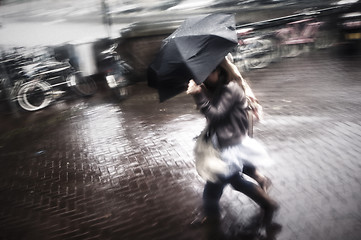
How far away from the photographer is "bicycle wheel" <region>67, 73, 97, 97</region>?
27.9 ft

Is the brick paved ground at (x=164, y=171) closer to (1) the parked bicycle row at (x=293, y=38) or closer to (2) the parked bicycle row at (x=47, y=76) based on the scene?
(2) the parked bicycle row at (x=47, y=76)

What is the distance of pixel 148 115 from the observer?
6648 millimetres

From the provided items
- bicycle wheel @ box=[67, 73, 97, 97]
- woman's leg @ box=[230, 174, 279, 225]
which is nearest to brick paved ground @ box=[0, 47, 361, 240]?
woman's leg @ box=[230, 174, 279, 225]

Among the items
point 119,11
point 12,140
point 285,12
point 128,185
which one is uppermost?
point 119,11

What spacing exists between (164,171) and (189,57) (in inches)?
97.1

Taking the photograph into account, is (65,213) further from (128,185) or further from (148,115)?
(148,115)

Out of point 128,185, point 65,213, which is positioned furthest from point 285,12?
point 65,213

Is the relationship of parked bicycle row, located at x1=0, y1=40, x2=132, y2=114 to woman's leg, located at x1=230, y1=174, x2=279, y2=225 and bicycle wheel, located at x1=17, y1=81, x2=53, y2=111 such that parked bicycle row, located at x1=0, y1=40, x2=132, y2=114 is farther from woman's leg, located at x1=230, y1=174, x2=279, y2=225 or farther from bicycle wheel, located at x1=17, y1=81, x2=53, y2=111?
woman's leg, located at x1=230, y1=174, x2=279, y2=225

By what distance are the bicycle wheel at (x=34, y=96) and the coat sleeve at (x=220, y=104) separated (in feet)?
24.3

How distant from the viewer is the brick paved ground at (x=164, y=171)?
293cm

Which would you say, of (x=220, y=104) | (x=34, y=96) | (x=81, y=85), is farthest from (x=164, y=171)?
(x=34, y=96)

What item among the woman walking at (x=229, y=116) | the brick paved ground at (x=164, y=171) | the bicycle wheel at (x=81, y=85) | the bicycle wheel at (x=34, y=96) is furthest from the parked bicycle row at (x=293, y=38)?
the woman walking at (x=229, y=116)

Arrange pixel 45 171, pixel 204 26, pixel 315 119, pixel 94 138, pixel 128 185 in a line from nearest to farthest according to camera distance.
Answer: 1. pixel 204 26
2. pixel 128 185
3. pixel 45 171
4. pixel 315 119
5. pixel 94 138

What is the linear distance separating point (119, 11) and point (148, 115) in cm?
490
